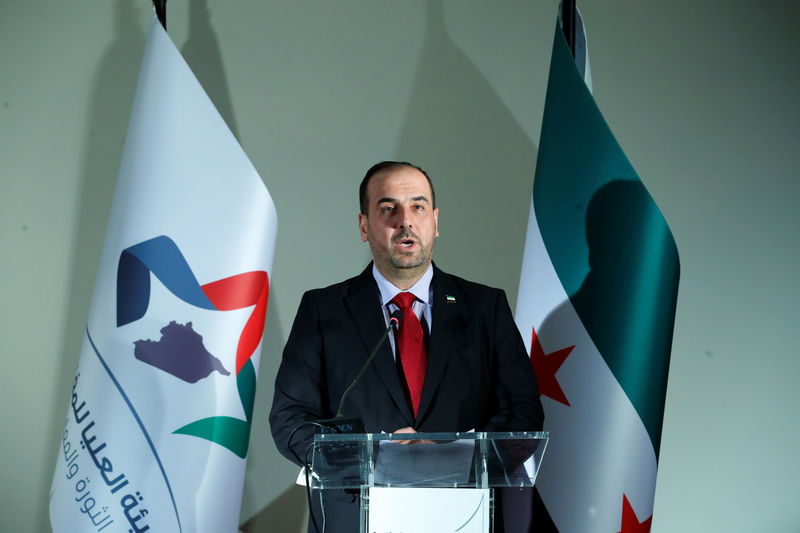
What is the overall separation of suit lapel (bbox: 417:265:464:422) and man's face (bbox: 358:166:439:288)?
0.09 metres

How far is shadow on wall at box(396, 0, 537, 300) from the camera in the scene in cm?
334

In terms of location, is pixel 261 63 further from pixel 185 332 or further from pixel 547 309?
pixel 547 309

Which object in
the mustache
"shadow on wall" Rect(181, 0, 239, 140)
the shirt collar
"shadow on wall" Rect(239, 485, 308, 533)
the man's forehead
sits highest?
"shadow on wall" Rect(181, 0, 239, 140)

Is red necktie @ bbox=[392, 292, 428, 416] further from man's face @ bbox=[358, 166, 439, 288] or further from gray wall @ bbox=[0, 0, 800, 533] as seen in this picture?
gray wall @ bbox=[0, 0, 800, 533]

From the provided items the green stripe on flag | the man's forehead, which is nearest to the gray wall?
the green stripe on flag

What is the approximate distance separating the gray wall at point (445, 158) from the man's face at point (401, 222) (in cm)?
104

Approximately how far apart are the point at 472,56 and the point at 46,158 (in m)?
1.97

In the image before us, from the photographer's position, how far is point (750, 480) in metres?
3.17

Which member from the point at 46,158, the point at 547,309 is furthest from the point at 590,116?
the point at 46,158

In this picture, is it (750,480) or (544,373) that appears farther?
(750,480)

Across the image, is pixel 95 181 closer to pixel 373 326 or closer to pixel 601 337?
pixel 373 326

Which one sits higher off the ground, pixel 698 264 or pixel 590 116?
pixel 590 116

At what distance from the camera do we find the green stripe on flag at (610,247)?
239 cm

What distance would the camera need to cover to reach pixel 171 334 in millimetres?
2406
